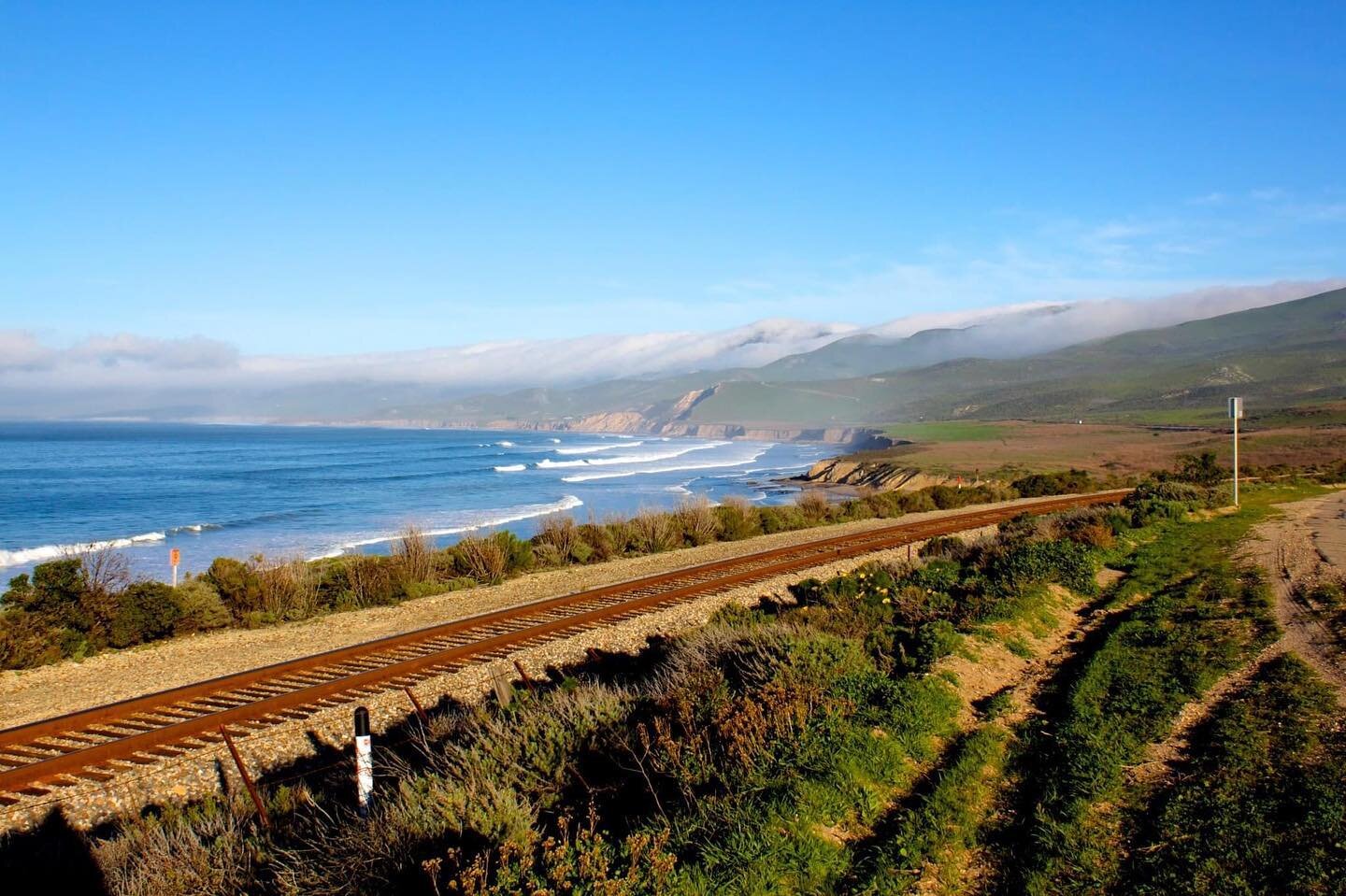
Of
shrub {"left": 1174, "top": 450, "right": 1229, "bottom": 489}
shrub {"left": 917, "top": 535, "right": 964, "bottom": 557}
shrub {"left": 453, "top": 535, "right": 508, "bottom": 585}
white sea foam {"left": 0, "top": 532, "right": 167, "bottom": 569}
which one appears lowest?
shrub {"left": 1174, "top": 450, "right": 1229, "bottom": 489}

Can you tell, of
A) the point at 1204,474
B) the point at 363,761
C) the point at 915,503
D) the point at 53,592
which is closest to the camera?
the point at 363,761

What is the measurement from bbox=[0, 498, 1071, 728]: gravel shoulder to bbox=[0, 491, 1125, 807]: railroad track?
807 millimetres

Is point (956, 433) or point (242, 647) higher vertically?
point (242, 647)

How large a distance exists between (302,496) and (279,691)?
45639mm

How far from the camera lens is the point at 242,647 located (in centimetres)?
1260

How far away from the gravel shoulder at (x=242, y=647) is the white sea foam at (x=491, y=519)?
1204cm

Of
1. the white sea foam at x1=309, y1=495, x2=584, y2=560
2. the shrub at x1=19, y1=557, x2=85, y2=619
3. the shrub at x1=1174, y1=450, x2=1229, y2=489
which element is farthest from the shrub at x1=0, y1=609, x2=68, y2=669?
the shrub at x1=1174, y1=450, x2=1229, y2=489

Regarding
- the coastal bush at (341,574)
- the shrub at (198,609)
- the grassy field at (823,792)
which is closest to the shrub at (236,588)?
the coastal bush at (341,574)

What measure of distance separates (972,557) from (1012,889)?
38.3 feet

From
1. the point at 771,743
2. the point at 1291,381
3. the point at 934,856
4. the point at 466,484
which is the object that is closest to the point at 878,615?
the point at 771,743

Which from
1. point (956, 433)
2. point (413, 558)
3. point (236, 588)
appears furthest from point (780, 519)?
point (956, 433)

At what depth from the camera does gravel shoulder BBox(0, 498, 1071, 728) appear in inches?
397

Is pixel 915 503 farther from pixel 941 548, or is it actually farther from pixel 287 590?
pixel 287 590

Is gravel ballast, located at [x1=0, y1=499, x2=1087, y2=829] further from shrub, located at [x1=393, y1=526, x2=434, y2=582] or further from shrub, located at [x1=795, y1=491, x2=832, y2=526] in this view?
shrub, located at [x1=795, y1=491, x2=832, y2=526]
